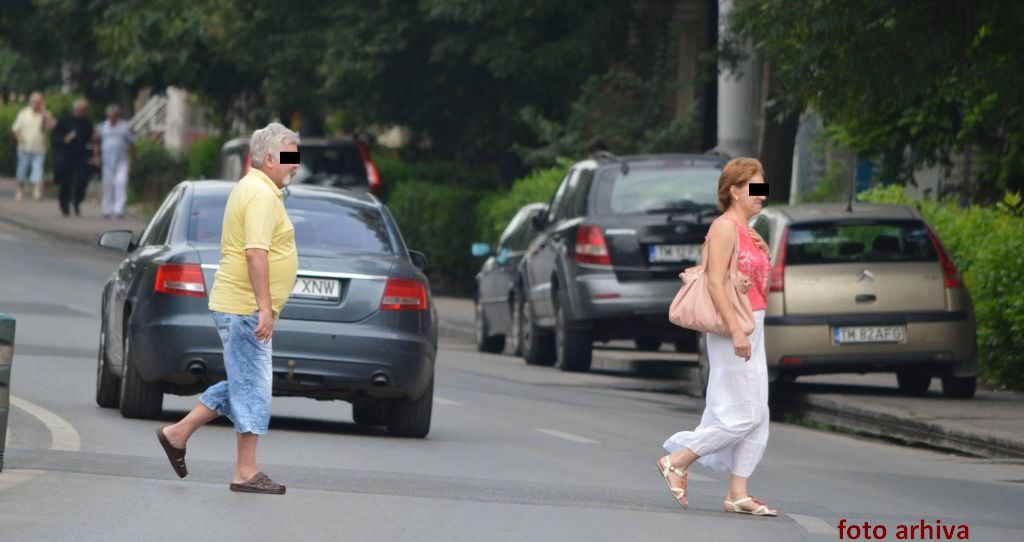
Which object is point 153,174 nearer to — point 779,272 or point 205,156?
point 205,156

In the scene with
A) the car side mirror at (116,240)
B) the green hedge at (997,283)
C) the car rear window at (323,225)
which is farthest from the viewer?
the green hedge at (997,283)

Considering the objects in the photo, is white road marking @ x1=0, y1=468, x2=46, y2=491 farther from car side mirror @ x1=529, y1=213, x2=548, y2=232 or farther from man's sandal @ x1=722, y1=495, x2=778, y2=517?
car side mirror @ x1=529, y1=213, x2=548, y2=232

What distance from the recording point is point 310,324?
14.0m

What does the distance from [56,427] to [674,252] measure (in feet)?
26.7

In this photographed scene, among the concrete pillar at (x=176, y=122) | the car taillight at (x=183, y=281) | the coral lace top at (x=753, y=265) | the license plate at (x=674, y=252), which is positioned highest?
the coral lace top at (x=753, y=265)

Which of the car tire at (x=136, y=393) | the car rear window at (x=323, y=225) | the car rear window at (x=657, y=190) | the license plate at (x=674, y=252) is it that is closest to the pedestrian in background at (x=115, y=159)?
the car rear window at (x=657, y=190)

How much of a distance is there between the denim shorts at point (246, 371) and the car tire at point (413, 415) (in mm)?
3341

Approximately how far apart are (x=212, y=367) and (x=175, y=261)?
2.12 ft

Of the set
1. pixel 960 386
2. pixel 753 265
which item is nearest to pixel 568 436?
pixel 960 386

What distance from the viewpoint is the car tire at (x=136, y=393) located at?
14.2 m

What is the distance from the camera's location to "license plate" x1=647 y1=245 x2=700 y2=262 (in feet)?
68.3

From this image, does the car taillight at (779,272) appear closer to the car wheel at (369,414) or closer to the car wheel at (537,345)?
the car wheel at (369,414)

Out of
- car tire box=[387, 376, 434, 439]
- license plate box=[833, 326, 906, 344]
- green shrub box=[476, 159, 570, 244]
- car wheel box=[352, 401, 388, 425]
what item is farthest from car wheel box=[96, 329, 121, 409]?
green shrub box=[476, 159, 570, 244]

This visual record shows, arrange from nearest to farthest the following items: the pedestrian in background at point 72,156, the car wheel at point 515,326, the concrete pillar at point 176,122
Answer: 1. the car wheel at point 515,326
2. the pedestrian in background at point 72,156
3. the concrete pillar at point 176,122
